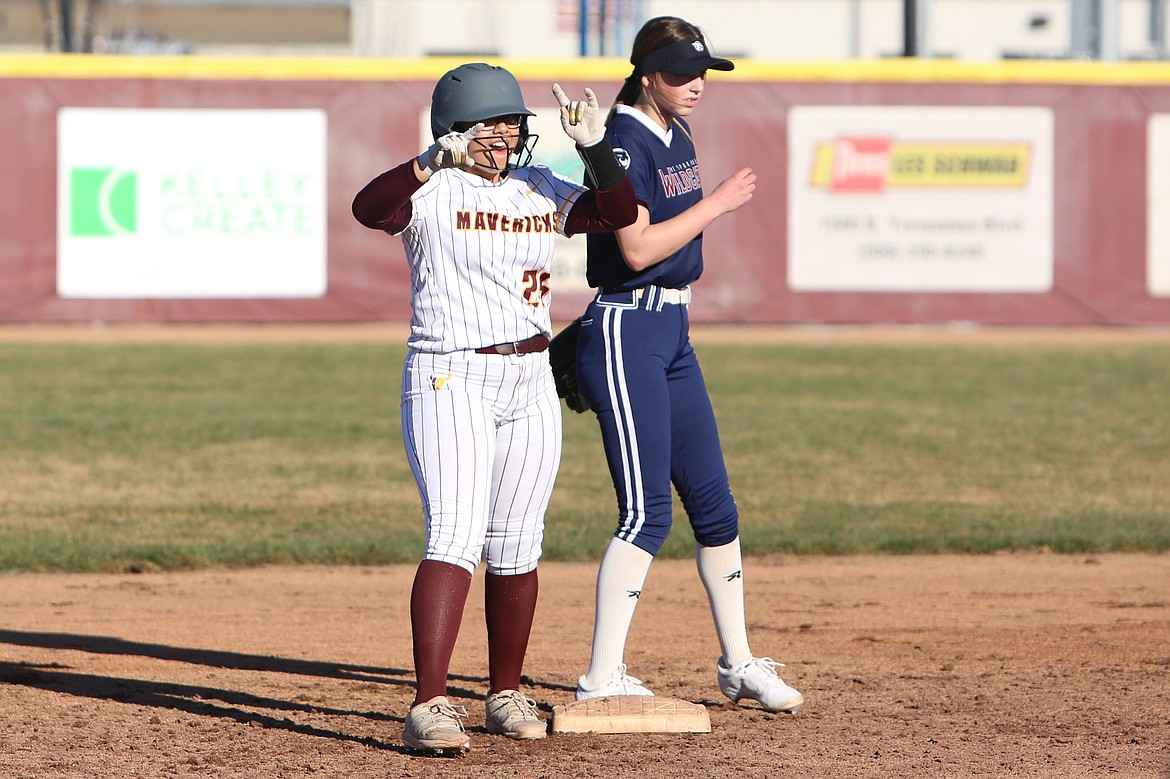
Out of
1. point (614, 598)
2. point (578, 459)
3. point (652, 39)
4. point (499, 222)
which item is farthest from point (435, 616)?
point (578, 459)

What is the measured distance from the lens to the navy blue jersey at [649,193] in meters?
4.29

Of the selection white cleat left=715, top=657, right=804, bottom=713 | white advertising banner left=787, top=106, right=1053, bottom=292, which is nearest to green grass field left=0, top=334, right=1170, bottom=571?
white cleat left=715, top=657, right=804, bottom=713

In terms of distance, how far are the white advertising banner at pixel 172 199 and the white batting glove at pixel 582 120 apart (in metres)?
14.2

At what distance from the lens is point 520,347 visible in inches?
159

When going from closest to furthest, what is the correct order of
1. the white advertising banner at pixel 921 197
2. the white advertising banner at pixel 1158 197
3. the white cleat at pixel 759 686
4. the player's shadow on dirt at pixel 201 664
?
the white cleat at pixel 759 686 < the player's shadow on dirt at pixel 201 664 < the white advertising banner at pixel 921 197 < the white advertising banner at pixel 1158 197

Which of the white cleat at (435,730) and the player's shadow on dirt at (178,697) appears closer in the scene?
the white cleat at (435,730)

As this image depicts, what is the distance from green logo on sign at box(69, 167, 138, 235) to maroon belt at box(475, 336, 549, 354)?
14.3 meters

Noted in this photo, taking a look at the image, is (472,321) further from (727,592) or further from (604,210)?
(727,592)

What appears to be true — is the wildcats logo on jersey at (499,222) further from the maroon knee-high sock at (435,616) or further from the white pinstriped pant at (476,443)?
the maroon knee-high sock at (435,616)

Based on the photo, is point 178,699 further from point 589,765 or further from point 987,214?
point 987,214

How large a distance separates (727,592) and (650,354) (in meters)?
0.81

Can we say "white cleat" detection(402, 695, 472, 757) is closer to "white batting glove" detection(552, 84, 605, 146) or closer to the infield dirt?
the infield dirt

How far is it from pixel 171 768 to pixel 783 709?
1.82m

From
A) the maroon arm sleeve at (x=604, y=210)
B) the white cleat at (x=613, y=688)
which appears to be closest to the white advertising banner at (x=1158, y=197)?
the white cleat at (x=613, y=688)
